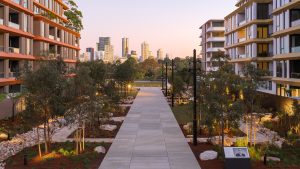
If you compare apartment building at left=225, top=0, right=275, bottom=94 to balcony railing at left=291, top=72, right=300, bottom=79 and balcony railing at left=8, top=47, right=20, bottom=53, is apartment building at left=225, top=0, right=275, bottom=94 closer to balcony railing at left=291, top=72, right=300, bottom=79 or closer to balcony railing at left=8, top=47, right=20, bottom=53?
balcony railing at left=291, top=72, right=300, bottom=79

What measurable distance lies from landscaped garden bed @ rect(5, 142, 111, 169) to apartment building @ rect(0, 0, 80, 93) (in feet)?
20.8

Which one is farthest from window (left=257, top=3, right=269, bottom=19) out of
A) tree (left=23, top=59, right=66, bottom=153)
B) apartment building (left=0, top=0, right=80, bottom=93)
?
tree (left=23, top=59, right=66, bottom=153)

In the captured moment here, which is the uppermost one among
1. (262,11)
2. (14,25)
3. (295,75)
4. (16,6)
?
(262,11)

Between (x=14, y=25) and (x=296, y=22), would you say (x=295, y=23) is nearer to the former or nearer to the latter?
(x=296, y=22)

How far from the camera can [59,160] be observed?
693 inches

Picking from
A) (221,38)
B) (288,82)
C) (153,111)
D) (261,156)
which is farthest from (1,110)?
(221,38)

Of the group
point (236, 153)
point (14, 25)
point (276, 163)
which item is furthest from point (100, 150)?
point (14, 25)

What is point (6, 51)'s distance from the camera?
1548 inches

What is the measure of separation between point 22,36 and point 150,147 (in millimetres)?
29830

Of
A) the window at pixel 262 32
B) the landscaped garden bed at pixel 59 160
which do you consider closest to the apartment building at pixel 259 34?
the window at pixel 262 32

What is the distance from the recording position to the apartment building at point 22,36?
38969mm

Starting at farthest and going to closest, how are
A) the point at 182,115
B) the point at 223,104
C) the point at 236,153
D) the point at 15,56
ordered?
the point at 15,56 → the point at 182,115 → the point at 223,104 → the point at 236,153

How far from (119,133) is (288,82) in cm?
2297

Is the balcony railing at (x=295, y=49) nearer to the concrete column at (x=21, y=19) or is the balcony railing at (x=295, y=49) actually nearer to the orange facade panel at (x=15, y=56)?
the orange facade panel at (x=15, y=56)
